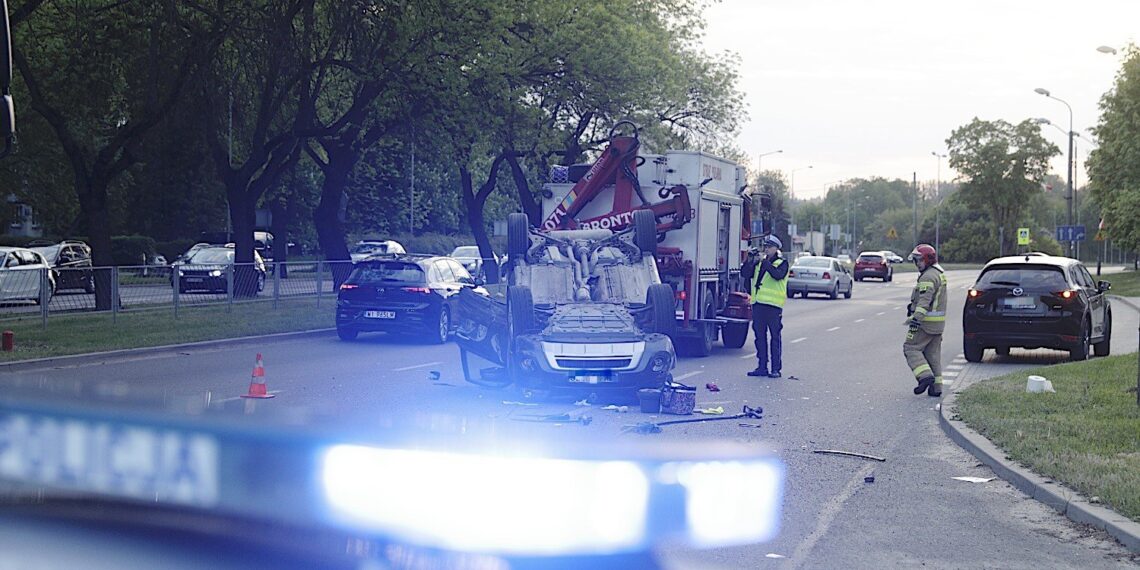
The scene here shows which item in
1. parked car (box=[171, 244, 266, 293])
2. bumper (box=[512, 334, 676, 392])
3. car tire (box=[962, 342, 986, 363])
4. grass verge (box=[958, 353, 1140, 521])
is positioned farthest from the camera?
Result: parked car (box=[171, 244, 266, 293])

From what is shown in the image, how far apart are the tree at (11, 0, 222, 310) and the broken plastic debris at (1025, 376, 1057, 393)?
1765 centimetres

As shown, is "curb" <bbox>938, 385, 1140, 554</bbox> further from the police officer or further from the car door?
the car door

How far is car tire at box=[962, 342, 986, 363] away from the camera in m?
19.5

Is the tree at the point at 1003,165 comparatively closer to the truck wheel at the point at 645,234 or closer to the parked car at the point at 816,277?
the parked car at the point at 816,277

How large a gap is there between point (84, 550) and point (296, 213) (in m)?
62.7

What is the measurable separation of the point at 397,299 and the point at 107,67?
11.0m

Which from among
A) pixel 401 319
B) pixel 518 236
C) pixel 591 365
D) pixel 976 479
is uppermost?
pixel 518 236

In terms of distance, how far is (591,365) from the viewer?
1284 cm

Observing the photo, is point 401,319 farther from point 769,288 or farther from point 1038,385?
point 1038,385

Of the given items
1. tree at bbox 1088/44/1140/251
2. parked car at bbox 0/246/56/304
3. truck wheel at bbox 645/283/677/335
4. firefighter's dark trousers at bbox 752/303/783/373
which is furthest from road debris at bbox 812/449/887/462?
tree at bbox 1088/44/1140/251

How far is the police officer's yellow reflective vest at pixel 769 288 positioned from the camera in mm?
16406

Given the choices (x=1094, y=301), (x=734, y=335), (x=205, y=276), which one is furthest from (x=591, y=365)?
(x=205, y=276)

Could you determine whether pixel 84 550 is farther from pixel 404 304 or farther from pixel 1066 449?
pixel 404 304

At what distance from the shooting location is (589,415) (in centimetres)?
1205
